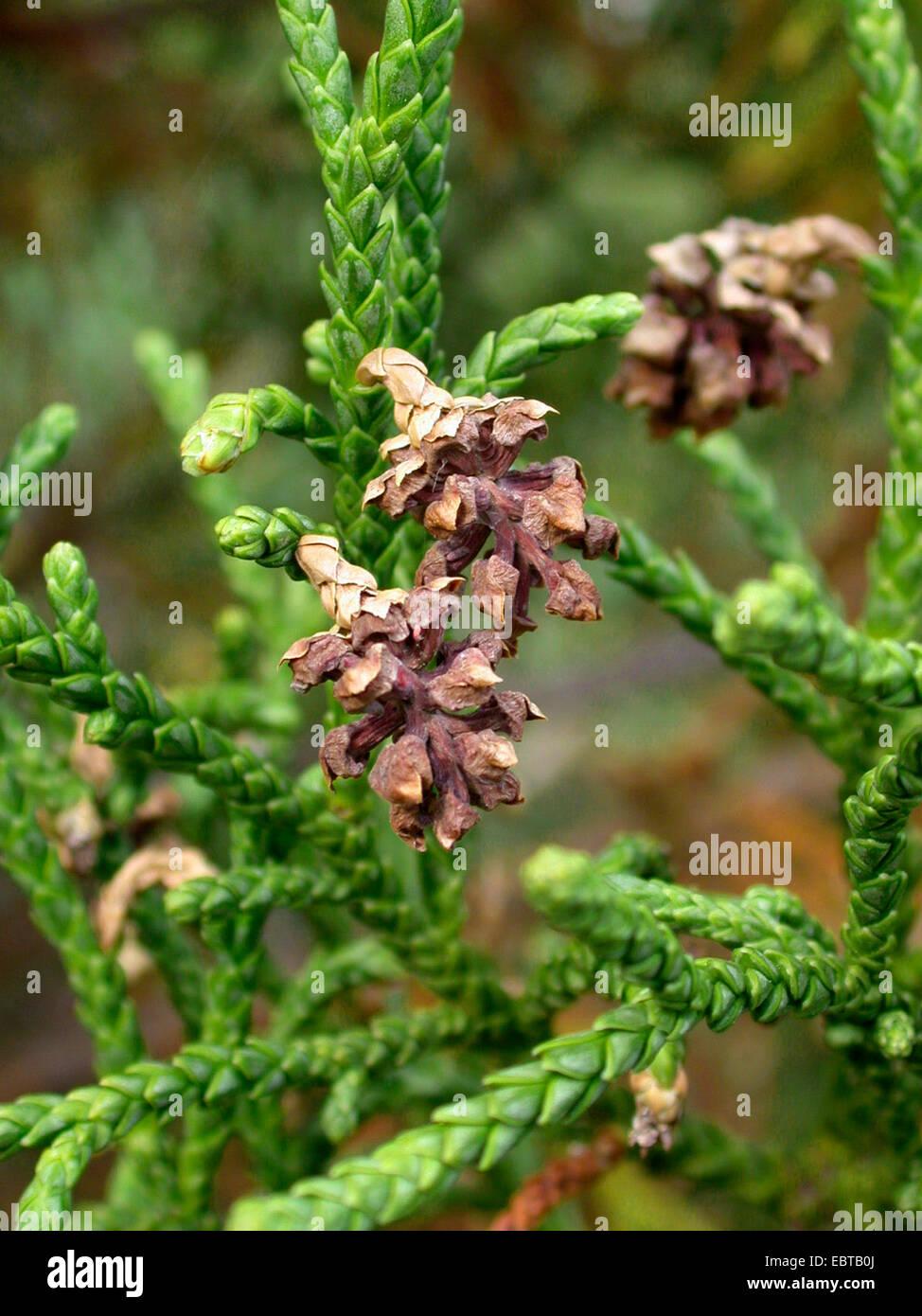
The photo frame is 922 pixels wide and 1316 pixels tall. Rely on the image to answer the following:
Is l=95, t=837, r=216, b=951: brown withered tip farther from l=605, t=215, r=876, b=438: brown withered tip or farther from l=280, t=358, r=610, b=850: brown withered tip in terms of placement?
l=605, t=215, r=876, b=438: brown withered tip

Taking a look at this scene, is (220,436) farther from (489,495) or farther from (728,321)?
(728,321)

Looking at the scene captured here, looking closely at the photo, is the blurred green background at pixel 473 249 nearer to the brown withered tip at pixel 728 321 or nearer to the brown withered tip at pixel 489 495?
the brown withered tip at pixel 728 321

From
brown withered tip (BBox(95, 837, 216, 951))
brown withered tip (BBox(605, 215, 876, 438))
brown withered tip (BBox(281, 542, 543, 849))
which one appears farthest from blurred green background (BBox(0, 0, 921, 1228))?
brown withered tip (BBox(281, 542, 543, 849))

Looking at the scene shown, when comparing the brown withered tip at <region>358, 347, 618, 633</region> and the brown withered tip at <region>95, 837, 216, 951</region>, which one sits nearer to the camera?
the brown withered tip at <region>358, 347, 618, 633</region>

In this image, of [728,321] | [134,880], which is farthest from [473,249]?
[134,880]

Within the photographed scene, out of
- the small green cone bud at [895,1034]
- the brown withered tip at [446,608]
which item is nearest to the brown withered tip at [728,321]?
the brown withered tip at [446,608]

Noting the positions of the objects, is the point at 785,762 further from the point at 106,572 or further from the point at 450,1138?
the point at 450,1138
